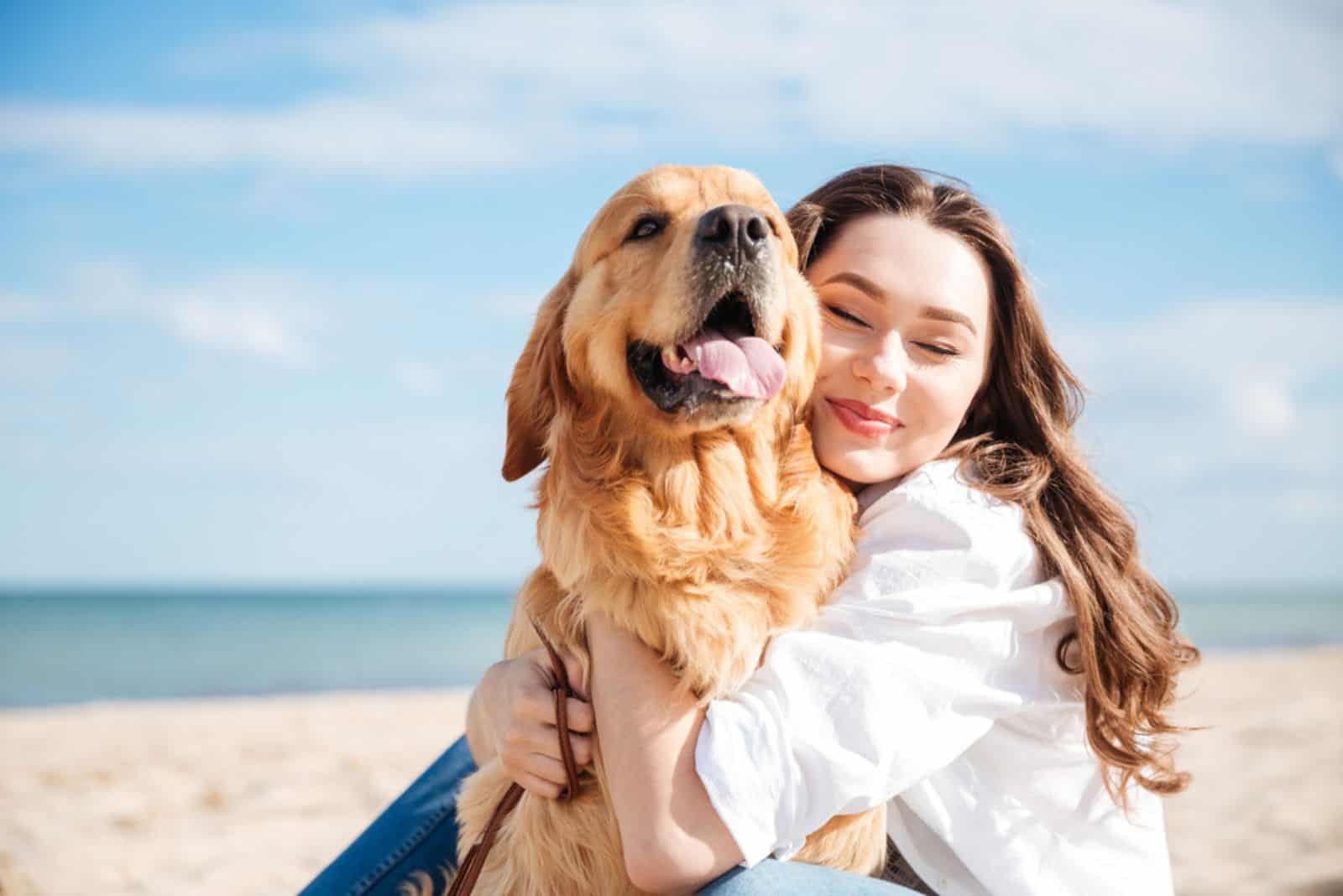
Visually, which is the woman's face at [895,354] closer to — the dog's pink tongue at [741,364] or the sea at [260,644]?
the dog's pink tongue at [741,364]

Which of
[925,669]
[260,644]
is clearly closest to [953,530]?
[925,669]

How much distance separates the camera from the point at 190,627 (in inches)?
1393

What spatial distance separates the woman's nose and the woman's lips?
7 centimetres

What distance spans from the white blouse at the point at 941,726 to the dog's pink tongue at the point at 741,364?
392mm

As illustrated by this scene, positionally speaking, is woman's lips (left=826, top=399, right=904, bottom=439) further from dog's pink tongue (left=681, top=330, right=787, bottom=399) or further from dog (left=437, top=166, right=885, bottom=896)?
dog's pink tongue (left=681, top=330, right=787, bottom=399)

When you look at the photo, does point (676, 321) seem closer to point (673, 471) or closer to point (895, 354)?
point (673, 471)

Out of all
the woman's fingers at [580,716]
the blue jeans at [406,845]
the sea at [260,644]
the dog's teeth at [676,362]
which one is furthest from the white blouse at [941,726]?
the sea at [260,644]

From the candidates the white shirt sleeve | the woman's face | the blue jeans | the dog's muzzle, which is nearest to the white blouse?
the white shirt sleeve

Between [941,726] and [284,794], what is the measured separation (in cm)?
569

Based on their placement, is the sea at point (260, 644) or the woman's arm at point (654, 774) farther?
the sea at point (260, 644)

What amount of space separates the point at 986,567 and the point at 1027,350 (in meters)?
0.86

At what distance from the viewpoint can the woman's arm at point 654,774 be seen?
6.63ft

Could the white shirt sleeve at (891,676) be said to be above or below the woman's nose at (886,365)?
below

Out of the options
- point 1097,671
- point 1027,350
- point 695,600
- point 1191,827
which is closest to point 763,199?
point 1027,350
